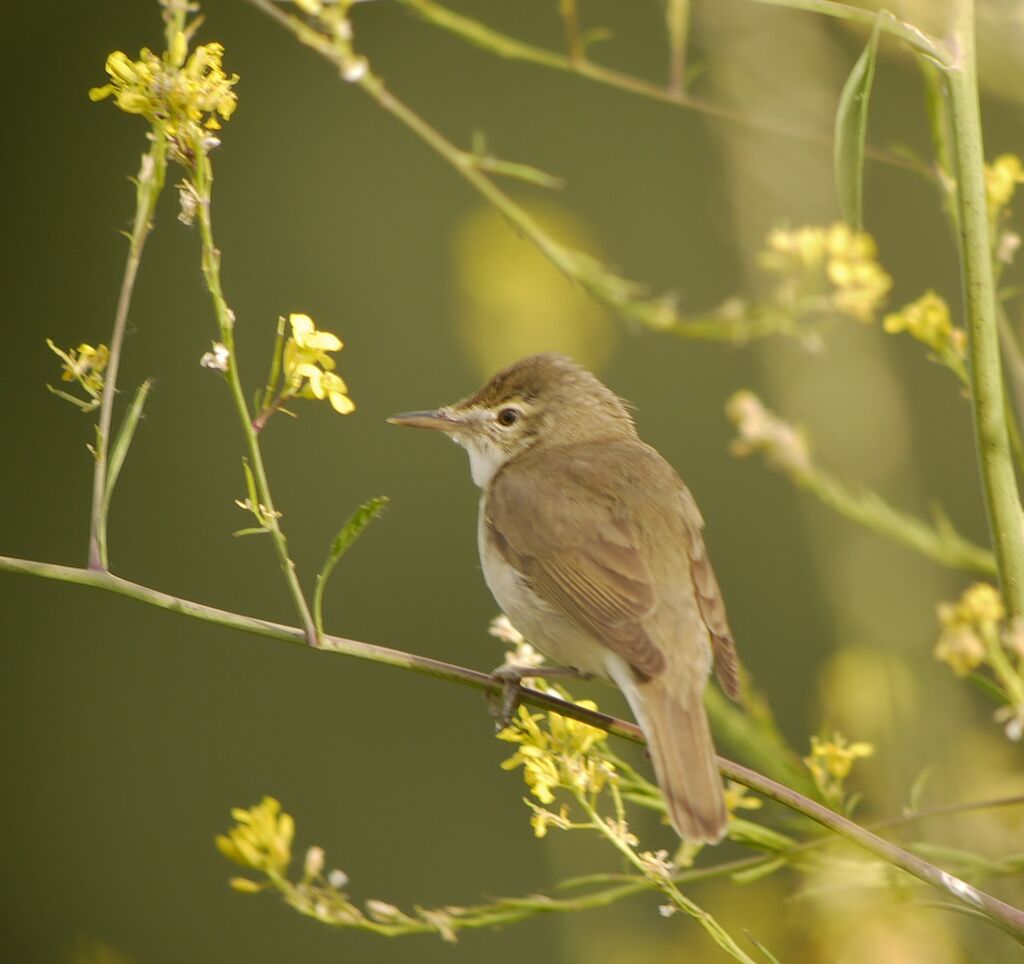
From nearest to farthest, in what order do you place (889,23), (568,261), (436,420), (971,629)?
(889,23)
(971,629)
(568,261)
(436,420)

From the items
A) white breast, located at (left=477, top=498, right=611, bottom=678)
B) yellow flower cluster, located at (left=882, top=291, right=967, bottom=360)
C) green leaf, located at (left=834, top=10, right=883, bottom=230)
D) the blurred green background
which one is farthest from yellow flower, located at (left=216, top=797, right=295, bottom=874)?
the blurred green background

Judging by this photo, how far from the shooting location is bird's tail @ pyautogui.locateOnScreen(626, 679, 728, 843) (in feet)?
7.58

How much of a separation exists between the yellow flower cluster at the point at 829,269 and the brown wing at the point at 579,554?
0.62 metres

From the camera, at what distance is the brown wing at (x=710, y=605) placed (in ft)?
10.00

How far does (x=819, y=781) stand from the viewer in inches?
96.4

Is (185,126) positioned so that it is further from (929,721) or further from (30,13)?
(30,13)

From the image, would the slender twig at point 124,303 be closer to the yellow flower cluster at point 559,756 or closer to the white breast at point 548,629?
the yellow flower cluster at point 559,756

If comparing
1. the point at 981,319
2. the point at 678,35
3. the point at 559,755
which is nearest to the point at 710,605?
the point at 559,755

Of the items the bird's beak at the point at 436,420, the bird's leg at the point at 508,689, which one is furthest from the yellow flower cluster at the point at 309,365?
the bird's beak at the point at 436,420

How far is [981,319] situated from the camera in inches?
78.0

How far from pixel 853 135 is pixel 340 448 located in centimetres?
523

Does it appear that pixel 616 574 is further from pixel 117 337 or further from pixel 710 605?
Result: pixel 117 337

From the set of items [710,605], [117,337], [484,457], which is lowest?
[710,605]

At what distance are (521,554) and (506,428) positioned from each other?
0.62 m
